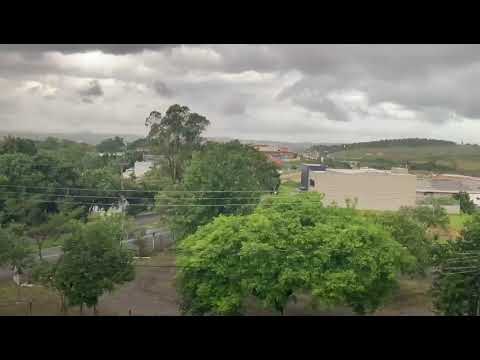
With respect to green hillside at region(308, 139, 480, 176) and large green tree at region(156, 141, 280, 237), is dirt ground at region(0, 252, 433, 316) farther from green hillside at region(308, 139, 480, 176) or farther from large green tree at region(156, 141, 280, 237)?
green hillside at region(308, 139, 480, 176)

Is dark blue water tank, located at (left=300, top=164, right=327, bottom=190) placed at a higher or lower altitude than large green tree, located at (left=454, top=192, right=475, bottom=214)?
higher

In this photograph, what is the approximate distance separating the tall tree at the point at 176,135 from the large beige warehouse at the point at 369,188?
10.6ft

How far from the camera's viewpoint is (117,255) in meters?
5.32

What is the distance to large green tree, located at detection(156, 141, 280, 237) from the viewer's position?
8000 millimetres

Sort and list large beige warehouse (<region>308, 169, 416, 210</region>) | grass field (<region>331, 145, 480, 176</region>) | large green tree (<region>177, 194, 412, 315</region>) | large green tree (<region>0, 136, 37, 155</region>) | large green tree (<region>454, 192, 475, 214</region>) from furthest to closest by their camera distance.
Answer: grass field (<region>331, 145, 480, 176</region>)
large green tree (<region>454, 192, 475, 214</region>)
large beige warehouse (<region>308, 169, 416, 210</region>)
large green tree (<region>0, 136, 37, 155</region>)
large green tree (<region>177, 194, 412, 315</region>)

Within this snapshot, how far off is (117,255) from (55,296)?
176 cm

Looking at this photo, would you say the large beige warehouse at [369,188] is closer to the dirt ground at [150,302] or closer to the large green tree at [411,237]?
the dirt ground at [150,302]

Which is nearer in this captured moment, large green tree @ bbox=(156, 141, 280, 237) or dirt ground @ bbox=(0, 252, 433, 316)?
dirt ground @ bbox=(0, 252, 433, 316)

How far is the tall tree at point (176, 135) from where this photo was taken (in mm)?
11242

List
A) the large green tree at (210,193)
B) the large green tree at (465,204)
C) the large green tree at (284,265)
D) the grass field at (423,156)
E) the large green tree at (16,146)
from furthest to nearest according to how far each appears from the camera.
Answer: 1. the grass field at (423,156)
2. the large green tree at (465,204)
3. the large green tree at (16,146)
4. the large green tree at (210,193)
5. the large green tree at (284,265)


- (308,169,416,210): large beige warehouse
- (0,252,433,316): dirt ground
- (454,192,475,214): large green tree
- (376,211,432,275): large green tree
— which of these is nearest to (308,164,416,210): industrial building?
(308,169,416,210): large beige warehouse

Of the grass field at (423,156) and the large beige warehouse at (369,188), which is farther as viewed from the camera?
the grass field at (423,156)

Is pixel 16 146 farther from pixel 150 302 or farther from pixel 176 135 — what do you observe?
pixel 150 302

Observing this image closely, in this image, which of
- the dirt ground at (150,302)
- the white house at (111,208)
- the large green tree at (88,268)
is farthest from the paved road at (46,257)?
the white house at (111,208)
